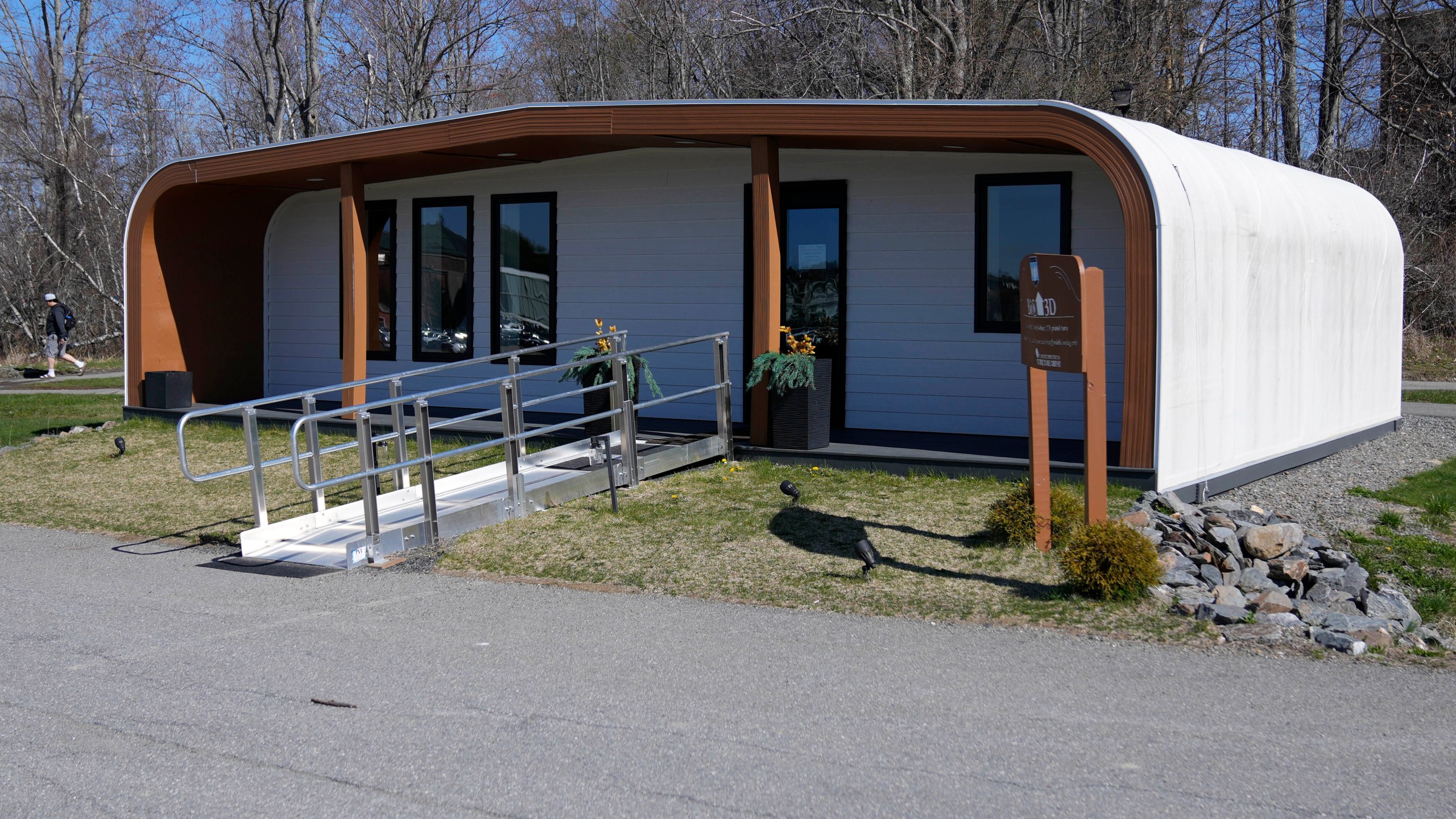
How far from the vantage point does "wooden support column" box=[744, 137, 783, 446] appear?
32.9ft

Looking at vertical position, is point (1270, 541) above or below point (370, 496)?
below

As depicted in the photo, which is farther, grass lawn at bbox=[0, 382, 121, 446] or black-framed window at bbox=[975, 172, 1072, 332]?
grass lawn at bbox=[0, 382, 121, 446]

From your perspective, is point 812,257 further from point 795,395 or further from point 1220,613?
point 1220,613

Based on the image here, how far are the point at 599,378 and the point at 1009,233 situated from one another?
156 inches

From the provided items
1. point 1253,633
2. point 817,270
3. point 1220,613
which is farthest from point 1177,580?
point 817,270

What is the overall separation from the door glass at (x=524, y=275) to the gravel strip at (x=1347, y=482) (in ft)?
24.0

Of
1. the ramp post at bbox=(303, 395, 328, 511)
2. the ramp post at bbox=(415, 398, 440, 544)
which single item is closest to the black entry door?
the ramp post at bbox=(415, 398, 440, 544)

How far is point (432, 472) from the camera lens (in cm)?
788

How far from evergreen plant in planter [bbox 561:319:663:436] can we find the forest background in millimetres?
8330

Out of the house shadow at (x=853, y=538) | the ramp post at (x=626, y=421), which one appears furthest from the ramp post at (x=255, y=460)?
the house shadow at (x=853, y=538)

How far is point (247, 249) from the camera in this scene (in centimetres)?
1495

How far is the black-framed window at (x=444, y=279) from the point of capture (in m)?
13.6

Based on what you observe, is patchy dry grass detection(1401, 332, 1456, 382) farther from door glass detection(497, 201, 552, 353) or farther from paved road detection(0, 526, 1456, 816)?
paved road detection(0, 526, 1456, 816)

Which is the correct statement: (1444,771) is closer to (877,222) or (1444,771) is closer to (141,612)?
(141,612)
